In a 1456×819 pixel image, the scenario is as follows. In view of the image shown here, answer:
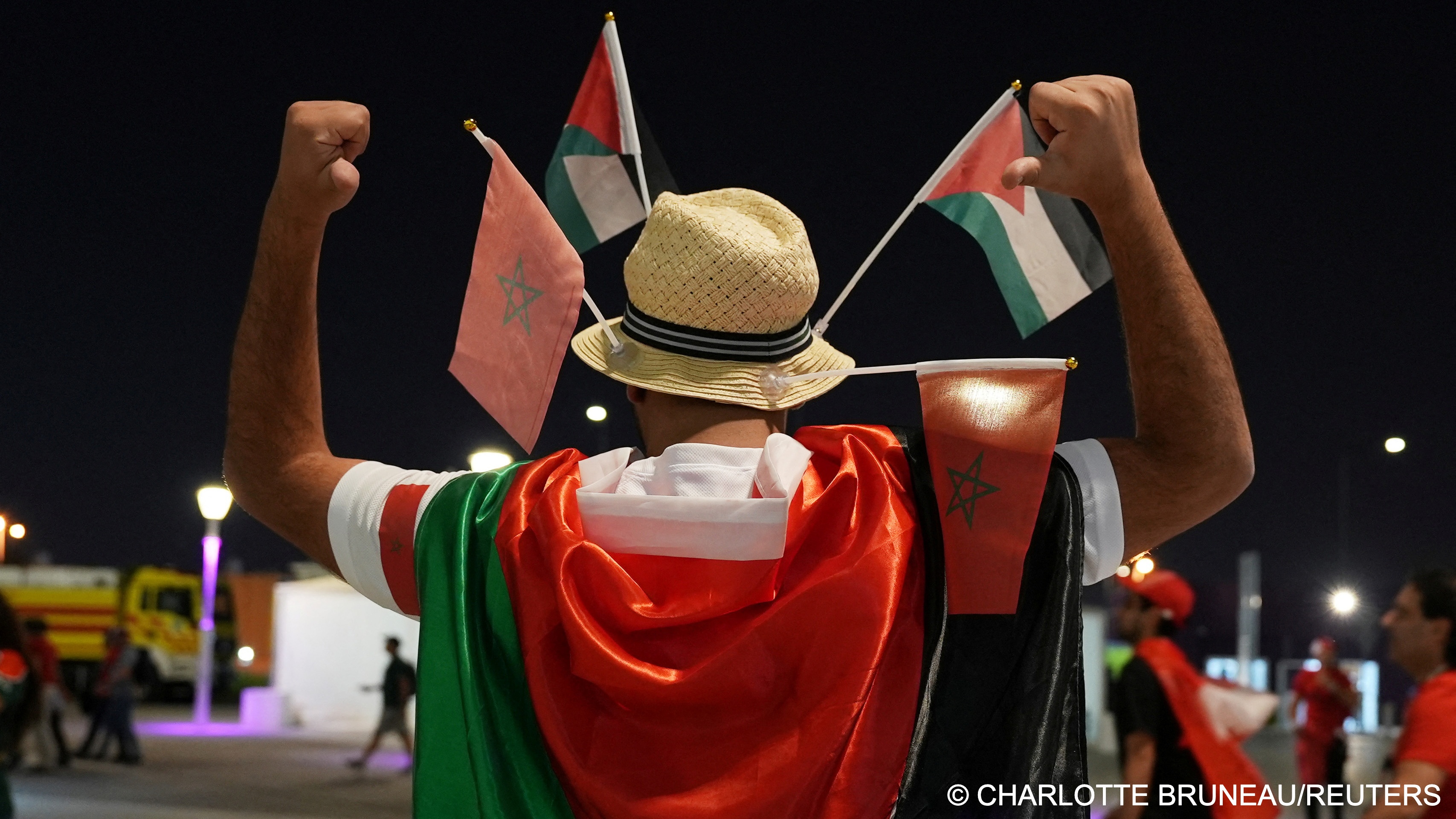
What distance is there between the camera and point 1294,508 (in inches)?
1126

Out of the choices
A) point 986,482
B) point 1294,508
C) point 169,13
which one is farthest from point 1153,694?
point 1294,508

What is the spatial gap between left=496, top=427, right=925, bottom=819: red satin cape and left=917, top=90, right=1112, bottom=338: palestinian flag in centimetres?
65

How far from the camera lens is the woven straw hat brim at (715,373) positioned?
177 centimetres

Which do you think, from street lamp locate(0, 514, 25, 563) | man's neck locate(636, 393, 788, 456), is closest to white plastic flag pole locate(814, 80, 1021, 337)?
man's neck locate(636, 393, 788, 456)

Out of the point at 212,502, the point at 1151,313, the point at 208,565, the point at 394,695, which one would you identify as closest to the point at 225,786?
the point at 394,695

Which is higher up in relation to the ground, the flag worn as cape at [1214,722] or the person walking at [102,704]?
the flag worn as cape at [1214,722]

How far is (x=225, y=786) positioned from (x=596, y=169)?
11652mm

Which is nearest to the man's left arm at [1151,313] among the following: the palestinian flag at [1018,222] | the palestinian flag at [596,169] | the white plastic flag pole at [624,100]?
the palestinian flag at [1018,222]

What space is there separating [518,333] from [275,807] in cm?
1082

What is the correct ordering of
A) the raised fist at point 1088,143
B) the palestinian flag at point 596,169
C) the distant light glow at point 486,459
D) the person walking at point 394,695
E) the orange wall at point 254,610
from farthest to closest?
the orange wall at point 254,610
the person walking at point 394,695
the distant light glow at point 486,459
the palestinian flag at point 596,169
the raised fist at point 1088,143

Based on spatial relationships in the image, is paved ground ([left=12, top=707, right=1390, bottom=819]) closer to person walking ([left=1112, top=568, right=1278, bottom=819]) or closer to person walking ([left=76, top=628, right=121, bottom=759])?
person walking ([left=76, top=628, right=121, bottom=759])

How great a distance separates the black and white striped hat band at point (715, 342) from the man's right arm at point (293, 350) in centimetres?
44

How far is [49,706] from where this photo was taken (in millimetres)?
11344

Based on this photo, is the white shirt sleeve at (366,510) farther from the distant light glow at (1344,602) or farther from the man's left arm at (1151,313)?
the distant light glow at (1344,602)
